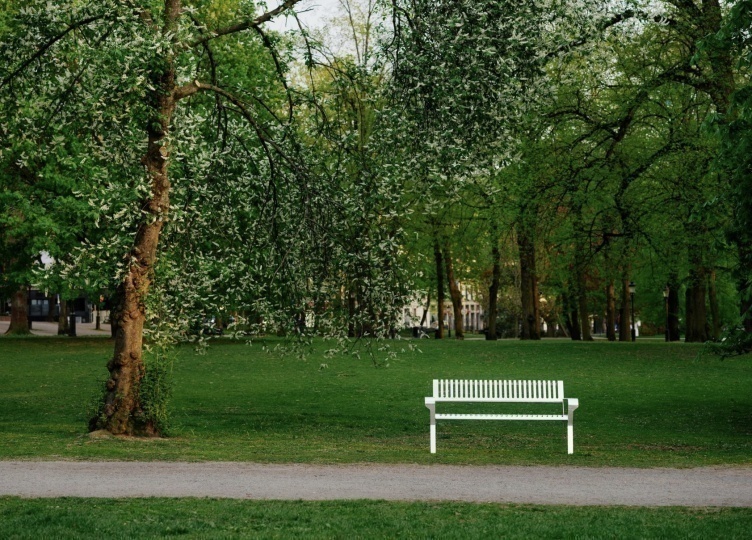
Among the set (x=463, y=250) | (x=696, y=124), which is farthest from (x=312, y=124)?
(x=463, y=250)

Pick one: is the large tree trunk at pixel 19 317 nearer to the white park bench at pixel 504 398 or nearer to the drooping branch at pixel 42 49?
the drooping branch at pixel 42 49

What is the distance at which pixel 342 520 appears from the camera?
10.1 meters

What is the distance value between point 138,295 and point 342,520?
915 centimetres

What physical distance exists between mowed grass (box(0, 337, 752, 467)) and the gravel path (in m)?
1.06

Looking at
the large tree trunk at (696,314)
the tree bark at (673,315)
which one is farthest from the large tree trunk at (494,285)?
the large tree trunk at (696,314)

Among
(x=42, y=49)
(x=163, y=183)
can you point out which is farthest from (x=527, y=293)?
(x=42, y=49)

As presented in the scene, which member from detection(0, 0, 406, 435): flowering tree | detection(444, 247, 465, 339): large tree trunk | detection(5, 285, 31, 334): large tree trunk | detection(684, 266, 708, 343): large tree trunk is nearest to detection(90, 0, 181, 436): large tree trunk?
detection(0, 0, 406, 435): flowering tree

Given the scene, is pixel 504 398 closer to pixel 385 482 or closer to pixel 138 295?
pixel 385 482

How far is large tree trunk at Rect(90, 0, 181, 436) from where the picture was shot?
17.7 meters

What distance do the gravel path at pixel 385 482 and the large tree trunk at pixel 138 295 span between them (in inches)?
147

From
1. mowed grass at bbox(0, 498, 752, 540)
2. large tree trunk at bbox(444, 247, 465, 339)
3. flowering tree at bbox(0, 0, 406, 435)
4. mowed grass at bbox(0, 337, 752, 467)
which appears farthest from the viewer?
large tree trunk at bbox(444, 247, 465, 339)

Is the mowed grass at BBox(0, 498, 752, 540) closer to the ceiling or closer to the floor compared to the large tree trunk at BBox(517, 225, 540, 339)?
closer to the floor

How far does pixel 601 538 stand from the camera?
368 inches

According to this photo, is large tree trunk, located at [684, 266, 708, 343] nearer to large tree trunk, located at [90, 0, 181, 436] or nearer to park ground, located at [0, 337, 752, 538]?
park ground, located at [0, 337, 752, 538]
